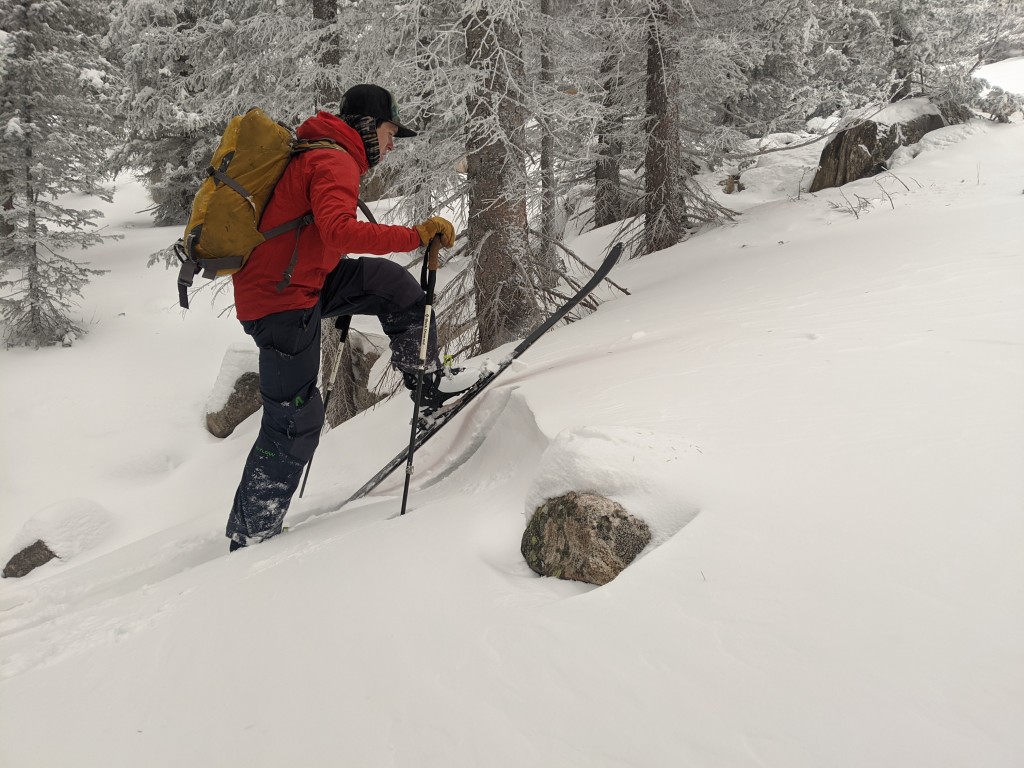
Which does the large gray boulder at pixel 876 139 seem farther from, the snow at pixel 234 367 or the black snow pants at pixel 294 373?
the snow at pixel 234 367

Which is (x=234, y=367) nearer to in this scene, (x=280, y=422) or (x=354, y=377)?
(x=354, y=377)

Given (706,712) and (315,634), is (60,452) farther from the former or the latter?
(706,712)

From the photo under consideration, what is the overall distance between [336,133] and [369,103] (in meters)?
0.31

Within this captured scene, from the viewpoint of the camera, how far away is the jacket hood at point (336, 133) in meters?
3.44

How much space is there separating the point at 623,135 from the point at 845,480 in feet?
27.1

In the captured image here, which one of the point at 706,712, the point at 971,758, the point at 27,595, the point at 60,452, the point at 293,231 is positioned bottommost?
the point at 60,452

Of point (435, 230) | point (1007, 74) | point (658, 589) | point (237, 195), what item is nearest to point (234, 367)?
point (237, 195)

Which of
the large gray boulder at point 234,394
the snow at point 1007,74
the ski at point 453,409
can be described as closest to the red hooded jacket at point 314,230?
the ski at point 453,409

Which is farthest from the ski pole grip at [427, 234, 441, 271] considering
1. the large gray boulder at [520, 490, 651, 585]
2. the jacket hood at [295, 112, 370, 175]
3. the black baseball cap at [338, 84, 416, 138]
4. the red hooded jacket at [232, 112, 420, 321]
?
the large gray boulder at [520, 490, 651, 585]

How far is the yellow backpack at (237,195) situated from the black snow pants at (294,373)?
19.0 inches

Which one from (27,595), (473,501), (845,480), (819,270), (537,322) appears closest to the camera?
(845,480)

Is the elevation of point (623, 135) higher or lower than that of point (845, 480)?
higher

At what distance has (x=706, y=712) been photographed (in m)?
1.51

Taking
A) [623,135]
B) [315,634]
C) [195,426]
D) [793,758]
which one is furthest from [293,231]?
[195,426]
